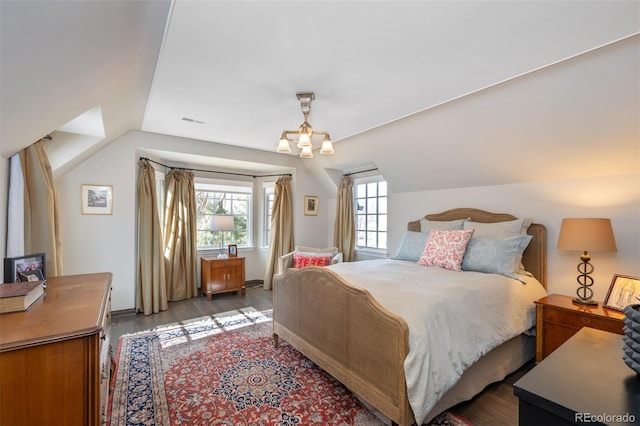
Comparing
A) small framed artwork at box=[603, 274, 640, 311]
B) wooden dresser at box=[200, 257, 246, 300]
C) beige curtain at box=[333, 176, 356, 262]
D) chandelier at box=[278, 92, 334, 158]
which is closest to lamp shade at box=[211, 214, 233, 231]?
wooden dresser at box=[200, 257, 246, 300]

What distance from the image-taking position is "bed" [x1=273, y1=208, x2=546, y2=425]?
1521mm

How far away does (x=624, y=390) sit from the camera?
735 millimetres

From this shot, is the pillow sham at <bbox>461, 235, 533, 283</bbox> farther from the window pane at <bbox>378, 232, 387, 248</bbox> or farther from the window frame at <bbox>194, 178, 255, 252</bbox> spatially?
the window frame at <bbox>194, 178, 255, 252</bbox>

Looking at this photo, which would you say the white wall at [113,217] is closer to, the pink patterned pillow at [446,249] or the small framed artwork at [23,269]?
the small framed artwork at [23,269]

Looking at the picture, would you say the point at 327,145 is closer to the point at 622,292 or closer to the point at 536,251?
the point at 536,251

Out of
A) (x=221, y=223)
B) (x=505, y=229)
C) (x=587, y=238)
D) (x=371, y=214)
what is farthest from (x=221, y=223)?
(x=587, y=238)

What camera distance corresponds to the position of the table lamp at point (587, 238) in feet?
7.20

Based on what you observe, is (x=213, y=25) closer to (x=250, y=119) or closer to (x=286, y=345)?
(x=250, y=119)

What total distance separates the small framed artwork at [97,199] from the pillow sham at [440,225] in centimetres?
392

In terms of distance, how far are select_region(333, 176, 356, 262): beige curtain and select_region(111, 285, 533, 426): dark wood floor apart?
1.49 metres

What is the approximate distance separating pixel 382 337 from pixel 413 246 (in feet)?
6.36

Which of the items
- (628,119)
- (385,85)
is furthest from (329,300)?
(628,119)

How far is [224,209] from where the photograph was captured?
16.9ft

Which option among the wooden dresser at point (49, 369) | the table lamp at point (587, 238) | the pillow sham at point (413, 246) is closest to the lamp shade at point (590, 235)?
the table lamp at point (587, 238)
